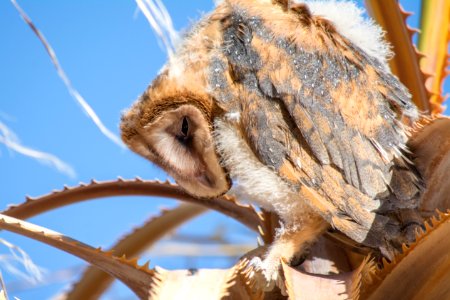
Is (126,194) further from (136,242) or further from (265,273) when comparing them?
(265,273)

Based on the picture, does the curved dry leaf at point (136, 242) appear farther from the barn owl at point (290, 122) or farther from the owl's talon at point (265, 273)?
the owl's talon at point (265, 273)

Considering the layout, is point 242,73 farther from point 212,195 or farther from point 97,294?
point 97,294

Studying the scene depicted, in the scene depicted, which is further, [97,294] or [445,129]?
[97,294]

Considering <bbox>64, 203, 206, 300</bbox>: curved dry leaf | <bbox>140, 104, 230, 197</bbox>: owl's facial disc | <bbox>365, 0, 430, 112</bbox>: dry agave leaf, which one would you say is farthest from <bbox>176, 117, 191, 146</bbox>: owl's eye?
<bbox>365, 0, 430, 112</bbox>: dry agave leaf

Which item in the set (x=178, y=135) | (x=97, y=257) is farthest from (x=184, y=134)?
(x=97, y=257)

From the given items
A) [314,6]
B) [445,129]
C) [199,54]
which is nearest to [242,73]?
[199,54]

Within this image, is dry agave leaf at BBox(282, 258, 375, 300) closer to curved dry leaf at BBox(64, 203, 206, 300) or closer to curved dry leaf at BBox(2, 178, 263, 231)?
curved dry leaf at BBox(2, 178, 263, 231)
